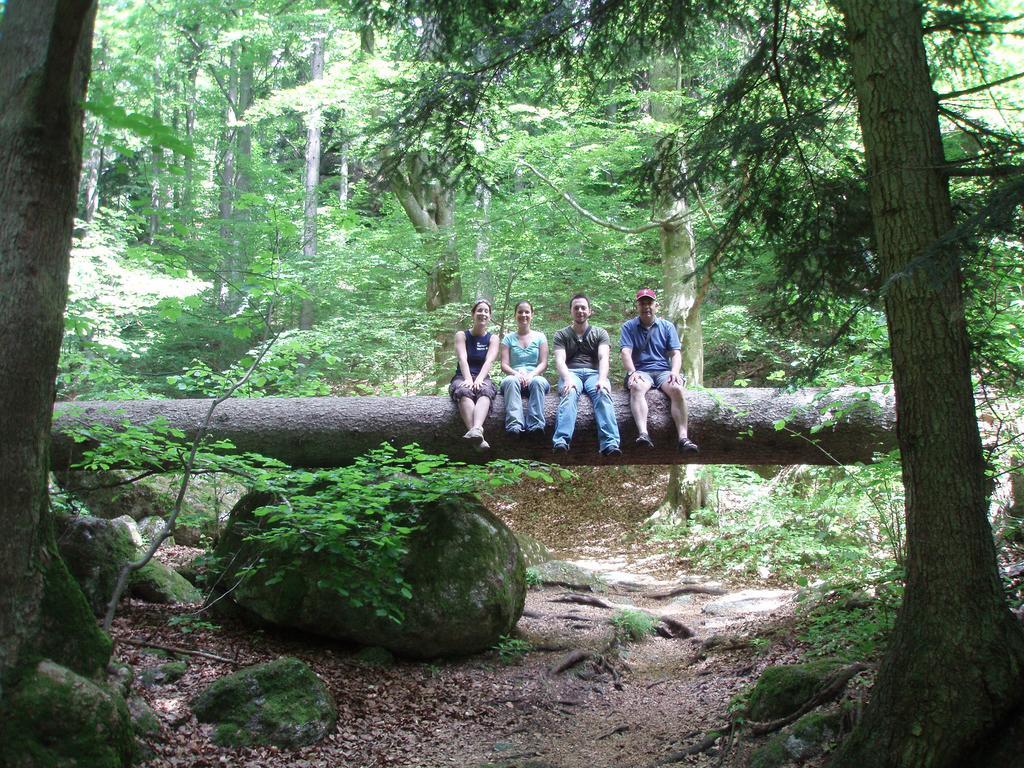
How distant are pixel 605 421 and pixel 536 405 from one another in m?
0.69

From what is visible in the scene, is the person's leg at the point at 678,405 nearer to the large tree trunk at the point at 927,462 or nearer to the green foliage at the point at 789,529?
the green foliage at the point at 789,529

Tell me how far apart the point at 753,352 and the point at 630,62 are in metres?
10.8

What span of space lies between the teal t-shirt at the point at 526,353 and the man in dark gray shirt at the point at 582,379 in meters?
0.20

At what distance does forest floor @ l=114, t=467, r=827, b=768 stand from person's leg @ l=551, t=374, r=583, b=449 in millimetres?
1920

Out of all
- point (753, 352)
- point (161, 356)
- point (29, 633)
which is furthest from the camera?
point (161, 356)

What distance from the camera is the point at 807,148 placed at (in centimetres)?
536

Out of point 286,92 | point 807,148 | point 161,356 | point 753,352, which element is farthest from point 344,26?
point 807,148

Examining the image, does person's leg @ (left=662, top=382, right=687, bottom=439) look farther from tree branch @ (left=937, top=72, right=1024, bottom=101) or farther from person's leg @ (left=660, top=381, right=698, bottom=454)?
tree branch @ (left=937, top=72, right=1024, bottom=101)

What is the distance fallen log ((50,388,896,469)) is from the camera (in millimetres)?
7148

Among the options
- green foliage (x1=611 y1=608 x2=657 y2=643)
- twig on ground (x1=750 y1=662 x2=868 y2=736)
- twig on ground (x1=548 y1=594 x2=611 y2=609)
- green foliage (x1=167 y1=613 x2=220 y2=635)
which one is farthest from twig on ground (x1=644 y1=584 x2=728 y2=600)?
green foliage (x1=167 y1=613 x2=220 y2=635)

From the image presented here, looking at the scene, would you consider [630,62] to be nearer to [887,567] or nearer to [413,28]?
[413,28]

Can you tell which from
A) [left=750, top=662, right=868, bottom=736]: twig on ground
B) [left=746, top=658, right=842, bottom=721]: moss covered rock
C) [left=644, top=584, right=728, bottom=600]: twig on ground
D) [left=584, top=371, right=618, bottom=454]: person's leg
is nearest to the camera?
[left=750, top=662, right=868, bottom=736]: twig on ground

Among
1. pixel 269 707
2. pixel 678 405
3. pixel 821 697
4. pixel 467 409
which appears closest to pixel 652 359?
pixel 678 405

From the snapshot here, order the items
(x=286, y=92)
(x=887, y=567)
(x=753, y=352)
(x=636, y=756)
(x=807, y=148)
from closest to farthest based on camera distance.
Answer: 1. (x=636, y=756)
2. (x=807, y=148)
3. (x=887, y=567)
4. (x=286, y=92)
5. (x=753, y=352)
